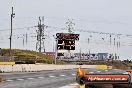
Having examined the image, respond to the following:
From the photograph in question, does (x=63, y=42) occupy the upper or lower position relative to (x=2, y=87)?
upper

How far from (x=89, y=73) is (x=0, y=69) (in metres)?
45.7

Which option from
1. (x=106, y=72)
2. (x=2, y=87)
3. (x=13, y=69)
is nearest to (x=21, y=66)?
(x=13, y=69)

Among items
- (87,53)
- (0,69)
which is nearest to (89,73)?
(0,69)

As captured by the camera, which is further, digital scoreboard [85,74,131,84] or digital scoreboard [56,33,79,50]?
digital scoreboard [56,33,79,50]

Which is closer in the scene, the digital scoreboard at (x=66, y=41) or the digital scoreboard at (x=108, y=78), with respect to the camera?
the digital scoreboard at (x=108, y=78)

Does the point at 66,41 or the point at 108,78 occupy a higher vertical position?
the point at 66,41

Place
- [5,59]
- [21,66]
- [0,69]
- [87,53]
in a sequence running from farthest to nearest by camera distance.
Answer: [87,53]
[5,59]
[21,66]
[0,69]

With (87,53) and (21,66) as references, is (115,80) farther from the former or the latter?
(87,53)

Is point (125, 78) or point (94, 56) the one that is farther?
point (94, 56)

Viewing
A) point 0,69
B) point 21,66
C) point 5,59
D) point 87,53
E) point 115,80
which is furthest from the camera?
point 87,53

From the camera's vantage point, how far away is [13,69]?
Answer: 198 feet

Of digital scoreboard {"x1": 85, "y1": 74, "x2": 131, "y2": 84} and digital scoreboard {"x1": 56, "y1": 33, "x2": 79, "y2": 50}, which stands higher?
digital scoreboard {"x1": 56, "y1": 33, "x2": 79, "y2": 50}

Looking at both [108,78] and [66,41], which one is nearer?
[108,78]

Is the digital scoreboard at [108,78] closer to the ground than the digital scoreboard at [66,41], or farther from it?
closer to the ground
